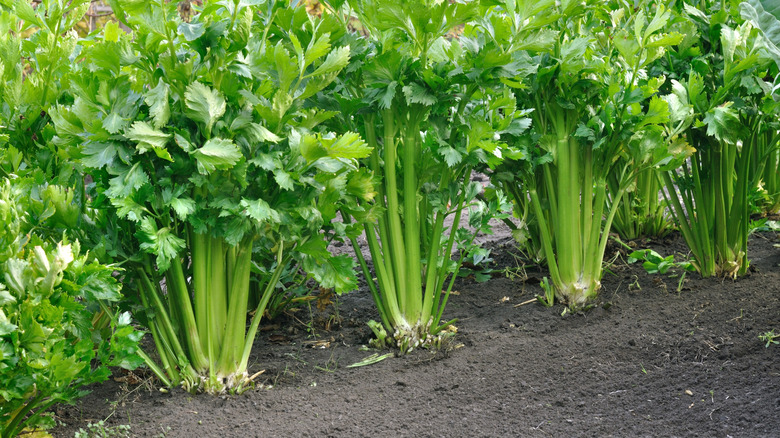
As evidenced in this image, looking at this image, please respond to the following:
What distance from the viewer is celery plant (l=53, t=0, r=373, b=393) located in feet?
6.81

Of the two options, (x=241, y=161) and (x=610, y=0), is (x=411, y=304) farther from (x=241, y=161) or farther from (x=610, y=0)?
(x=610, y=0)

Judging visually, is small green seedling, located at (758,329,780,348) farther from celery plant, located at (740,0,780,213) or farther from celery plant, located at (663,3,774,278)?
celery plant, located at (740,0,780,213)

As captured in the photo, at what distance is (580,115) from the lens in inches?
118

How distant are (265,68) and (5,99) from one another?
1010mm

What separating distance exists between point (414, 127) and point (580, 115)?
816 millimetres

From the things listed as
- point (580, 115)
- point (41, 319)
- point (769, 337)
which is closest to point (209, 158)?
point (41, 319)

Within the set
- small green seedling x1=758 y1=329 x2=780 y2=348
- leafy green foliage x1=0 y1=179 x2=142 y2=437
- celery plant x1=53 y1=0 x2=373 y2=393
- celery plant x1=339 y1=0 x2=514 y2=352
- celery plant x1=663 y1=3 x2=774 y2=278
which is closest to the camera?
leafy green foliage x1=0 y1=179 x2=142 y2=437

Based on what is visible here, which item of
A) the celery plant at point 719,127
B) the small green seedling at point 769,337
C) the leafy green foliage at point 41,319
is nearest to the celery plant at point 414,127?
the celery plant at point 719,127

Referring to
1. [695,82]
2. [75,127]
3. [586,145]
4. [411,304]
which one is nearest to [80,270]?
[75,127]

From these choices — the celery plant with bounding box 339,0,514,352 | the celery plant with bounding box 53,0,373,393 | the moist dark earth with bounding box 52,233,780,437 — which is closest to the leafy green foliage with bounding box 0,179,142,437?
the celery plant with bounding box 53,0,373,393

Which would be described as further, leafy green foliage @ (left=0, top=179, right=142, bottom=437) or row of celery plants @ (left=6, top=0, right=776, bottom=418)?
row of celery plants @ (left=6, top=0, right=776, bottom=418)

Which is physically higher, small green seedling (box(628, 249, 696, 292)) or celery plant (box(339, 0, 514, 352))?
celery plant (box(339, 0, 514, 352))

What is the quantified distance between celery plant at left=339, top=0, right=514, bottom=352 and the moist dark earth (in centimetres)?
26

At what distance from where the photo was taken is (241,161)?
2.15m
